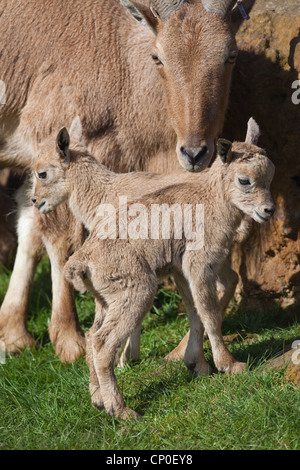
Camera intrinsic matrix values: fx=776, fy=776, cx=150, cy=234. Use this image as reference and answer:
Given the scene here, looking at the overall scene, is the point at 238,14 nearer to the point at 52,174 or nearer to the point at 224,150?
the point at 224,150

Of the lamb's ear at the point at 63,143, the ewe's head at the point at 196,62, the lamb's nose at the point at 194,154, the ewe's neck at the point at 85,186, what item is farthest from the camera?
the ewe's head at the point at 196,62

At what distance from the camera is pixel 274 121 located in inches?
272

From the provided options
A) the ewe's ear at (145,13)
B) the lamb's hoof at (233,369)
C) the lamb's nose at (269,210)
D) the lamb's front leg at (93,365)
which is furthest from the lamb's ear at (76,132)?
the lamb's hoof at (233,369)

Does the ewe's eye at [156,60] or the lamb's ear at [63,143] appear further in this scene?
the ewe's eye at [156,60]

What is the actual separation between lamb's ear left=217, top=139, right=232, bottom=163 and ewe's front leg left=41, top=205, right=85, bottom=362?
211 centimetres

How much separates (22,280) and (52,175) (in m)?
2.48

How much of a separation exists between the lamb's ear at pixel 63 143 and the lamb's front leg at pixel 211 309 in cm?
122

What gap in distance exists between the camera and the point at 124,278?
499cm

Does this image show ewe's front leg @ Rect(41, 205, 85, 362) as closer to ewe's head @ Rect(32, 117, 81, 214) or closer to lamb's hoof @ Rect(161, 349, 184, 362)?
lamb's hoof @ Rect(161, 349, 184, 362)

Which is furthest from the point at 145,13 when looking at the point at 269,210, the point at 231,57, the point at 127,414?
the point at 127,414

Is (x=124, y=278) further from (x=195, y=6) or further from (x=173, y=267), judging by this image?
(x=195, y=6)

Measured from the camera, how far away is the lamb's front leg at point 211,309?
520cm

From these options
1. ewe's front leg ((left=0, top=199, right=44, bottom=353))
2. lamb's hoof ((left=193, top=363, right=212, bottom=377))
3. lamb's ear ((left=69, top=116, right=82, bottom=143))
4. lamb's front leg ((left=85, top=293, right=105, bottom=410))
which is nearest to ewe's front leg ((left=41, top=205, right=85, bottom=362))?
ewe's front leg ((left=0, top=199, right=44, bottom=353))

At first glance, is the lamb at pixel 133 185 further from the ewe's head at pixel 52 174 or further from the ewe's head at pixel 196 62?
the ewe's head at pixel 196 62
